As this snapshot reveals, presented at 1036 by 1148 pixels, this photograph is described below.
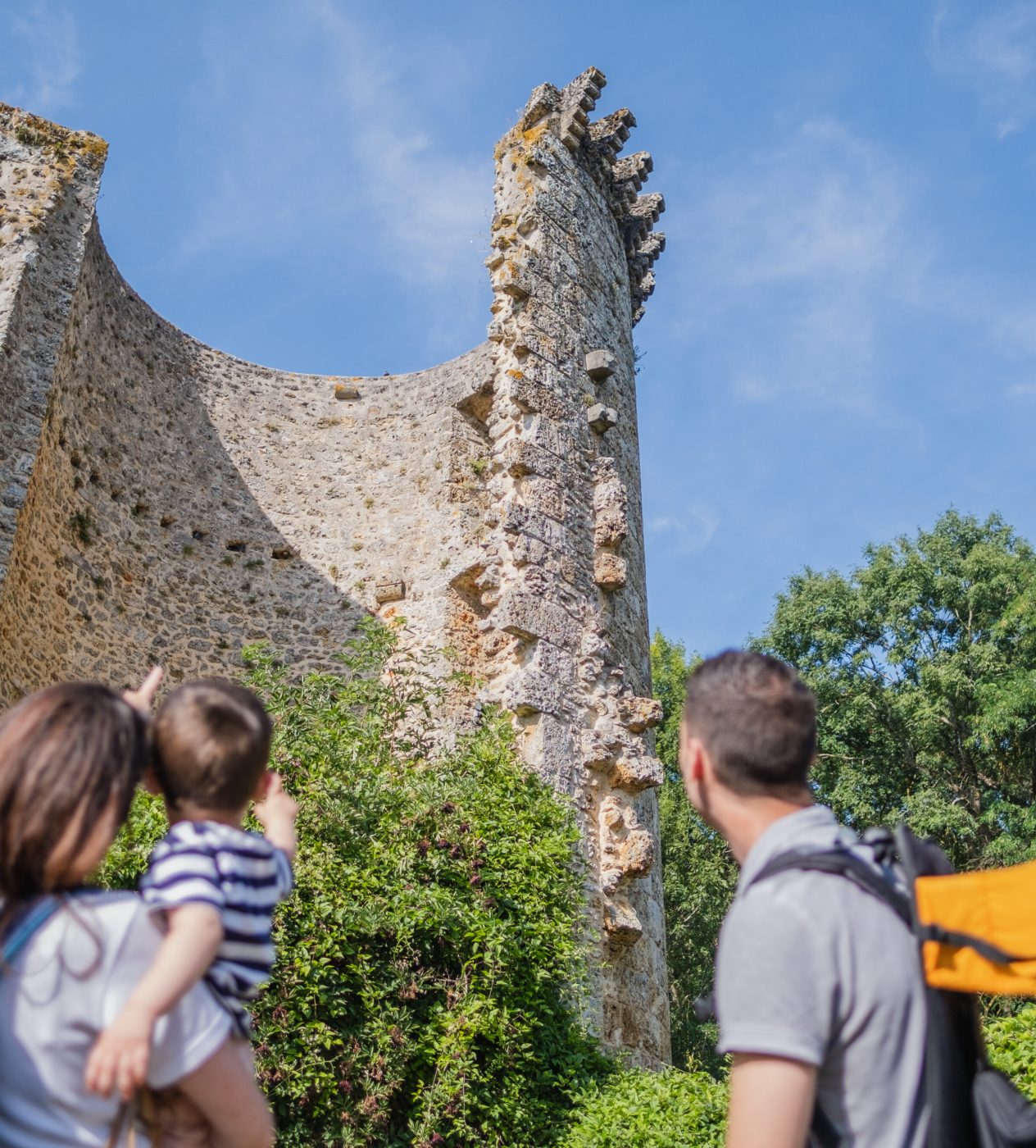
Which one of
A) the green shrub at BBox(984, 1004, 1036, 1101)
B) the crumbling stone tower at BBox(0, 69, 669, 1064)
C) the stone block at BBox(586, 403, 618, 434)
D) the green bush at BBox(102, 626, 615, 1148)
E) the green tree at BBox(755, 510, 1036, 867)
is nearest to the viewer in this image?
the green shrub at BBox(984, 1004, 1036, 1101)

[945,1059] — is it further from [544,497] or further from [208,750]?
[544,497]

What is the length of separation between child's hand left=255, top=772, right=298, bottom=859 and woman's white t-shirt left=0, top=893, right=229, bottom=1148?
1.47ft

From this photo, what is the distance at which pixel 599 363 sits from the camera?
1030 cm

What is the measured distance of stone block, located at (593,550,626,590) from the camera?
9.33 meters

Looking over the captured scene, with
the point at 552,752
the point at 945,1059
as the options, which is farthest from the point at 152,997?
the point at 552,752

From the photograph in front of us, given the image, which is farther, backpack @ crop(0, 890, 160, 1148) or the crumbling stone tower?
the crumbling stone tower

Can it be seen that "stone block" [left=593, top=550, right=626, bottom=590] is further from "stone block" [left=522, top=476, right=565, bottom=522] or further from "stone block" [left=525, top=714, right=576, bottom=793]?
"stone block" [left=525, top=714, right=576, bottom=793]

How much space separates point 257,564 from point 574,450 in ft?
14.2

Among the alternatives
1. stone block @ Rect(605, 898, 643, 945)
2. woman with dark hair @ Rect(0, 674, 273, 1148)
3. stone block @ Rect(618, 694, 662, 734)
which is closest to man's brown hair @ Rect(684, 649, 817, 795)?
woman with dark hair @ Rect(0, 674, 273, 1148)

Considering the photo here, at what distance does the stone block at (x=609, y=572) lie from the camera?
9328mm

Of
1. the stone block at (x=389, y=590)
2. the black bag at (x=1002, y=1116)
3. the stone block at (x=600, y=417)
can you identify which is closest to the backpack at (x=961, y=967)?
the black bag at (x=1002, y=1116)

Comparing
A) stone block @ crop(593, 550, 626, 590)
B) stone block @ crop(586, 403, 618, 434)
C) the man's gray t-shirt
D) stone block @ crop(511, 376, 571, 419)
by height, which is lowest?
the man's gray t-shirt

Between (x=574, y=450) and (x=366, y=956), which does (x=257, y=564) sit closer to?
(x=574, y=450)

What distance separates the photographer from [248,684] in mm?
8414
